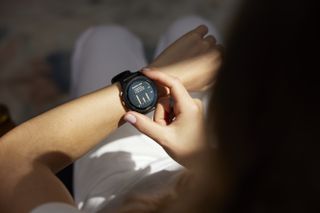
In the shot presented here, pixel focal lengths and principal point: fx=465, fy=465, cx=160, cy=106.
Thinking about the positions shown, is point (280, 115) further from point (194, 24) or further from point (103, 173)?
point (194, 24)

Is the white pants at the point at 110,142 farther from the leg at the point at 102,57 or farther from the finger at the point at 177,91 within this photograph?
the finger at the point at 177,91

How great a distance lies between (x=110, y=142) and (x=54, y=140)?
0.50ft

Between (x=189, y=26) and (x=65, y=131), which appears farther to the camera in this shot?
(x=189, y=26)

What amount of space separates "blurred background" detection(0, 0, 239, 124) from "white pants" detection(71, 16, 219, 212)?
A: 0.27 metres

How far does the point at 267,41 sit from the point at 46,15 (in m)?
1.21

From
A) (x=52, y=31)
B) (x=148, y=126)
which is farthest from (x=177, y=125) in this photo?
(x=52, y=31)

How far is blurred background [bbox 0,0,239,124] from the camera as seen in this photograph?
4.25ft

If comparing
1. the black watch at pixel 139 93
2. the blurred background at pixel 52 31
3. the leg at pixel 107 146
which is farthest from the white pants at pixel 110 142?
→ the blurred background at pixel 52 31

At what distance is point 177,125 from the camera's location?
633 mm

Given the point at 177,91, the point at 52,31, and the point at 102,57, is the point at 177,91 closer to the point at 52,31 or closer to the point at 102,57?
the point at 102,57

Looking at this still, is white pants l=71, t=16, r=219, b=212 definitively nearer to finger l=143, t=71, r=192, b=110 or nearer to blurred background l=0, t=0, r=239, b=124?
finger l=143, t=71, r=192, b=110

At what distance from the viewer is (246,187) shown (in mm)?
350

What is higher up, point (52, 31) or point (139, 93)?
point (52, 31)

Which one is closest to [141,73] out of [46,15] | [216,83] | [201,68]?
[201,68]
